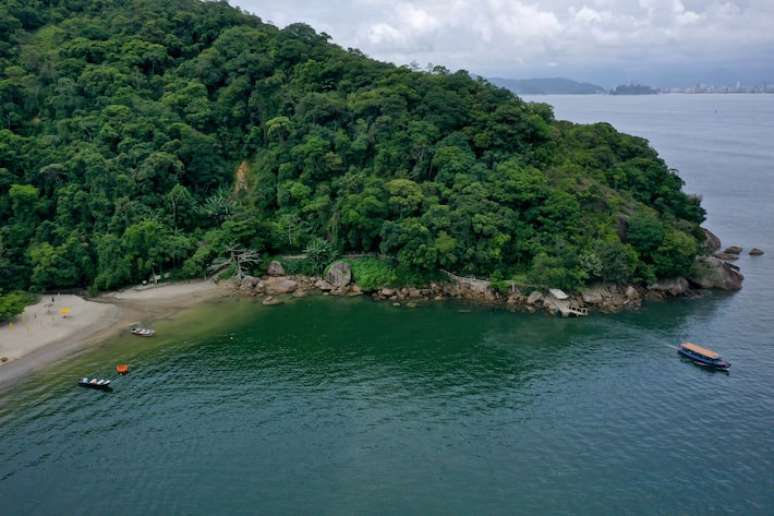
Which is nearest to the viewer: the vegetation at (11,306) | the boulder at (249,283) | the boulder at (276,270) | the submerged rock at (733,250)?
the vegetation at (11,306)

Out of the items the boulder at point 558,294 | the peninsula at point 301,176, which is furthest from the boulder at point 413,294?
the boulder at point 558,294

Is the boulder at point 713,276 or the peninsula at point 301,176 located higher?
the peninsula at point 301,176

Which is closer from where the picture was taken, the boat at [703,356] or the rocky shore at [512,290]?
the boat at [703,356]

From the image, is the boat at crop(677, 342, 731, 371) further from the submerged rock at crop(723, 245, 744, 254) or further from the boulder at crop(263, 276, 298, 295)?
the boulder at crop(263, 276, 298, 295)

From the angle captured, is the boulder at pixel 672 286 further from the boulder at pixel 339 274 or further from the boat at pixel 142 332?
the boat at pixel 142 332

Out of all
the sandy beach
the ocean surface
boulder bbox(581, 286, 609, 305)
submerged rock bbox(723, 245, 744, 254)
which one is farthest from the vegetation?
submerged rock bbox(723, 245, 744, 254)

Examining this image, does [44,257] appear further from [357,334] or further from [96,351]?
[357,334]

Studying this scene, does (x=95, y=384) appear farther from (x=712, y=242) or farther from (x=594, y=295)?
(x=712, y=242)
